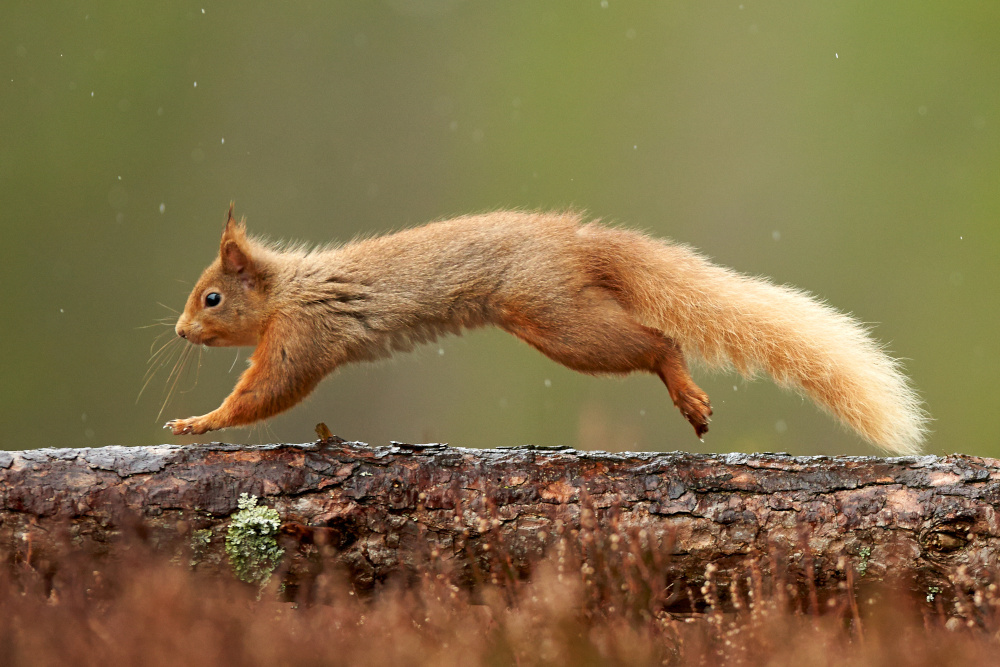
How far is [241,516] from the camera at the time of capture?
2.01 meters

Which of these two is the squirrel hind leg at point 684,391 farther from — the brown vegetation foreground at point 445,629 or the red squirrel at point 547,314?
the brown vegetation foreground at point 445,629

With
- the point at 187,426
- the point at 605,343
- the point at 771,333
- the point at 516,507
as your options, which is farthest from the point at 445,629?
the point at 771,333

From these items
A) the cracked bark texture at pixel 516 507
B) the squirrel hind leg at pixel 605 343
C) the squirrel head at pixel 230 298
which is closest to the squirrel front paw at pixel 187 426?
the cracked bark texture at pixel 516 507

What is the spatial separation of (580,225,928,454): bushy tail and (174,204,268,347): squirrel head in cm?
95

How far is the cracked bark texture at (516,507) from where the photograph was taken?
1905 mm

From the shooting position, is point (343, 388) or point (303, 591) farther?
point (343, 388)

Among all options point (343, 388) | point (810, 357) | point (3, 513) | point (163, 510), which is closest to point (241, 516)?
point (163, 510)

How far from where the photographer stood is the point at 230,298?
2562 millimetres

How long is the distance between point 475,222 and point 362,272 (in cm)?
35

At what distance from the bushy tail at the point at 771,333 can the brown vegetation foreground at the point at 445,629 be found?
63 cm

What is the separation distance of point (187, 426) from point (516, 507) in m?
0.92

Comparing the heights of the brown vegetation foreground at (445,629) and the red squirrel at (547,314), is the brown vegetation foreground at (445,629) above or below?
below

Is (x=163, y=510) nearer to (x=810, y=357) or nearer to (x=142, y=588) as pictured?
(x=142, y=588)

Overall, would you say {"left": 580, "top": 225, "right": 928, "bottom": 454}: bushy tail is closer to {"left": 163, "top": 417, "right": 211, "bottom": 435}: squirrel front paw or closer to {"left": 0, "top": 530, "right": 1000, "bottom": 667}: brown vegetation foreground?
{"left": 0, "top": 530, "right": 1000, "bottom": 667}: brown vegetation foreground
